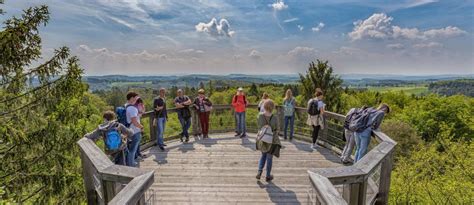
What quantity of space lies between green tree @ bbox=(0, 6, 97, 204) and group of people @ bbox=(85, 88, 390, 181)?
2.76 meters

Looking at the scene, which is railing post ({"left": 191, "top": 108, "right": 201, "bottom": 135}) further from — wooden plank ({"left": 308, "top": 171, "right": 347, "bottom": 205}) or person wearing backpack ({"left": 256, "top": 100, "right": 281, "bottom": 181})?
wooden plank ({"left": 308, "top": 171, "right": 347, "bottom": 205})

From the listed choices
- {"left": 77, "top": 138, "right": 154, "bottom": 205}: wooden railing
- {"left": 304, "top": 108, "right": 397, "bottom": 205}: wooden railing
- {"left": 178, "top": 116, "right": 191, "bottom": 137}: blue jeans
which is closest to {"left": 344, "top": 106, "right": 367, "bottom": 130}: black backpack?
{"left": 304, "top": 108, "right": 397, "bottom": 205}: wooden railing

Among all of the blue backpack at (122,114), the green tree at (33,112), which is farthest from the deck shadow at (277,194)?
the green tree at (33,112)

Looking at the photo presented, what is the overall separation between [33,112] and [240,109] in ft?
18.2

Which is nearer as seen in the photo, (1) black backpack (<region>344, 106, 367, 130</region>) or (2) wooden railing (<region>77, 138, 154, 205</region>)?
(2) wooden railing (<region>77, 138, 154, 205</region>)

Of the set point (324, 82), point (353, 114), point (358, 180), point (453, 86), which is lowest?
point (453, 86)

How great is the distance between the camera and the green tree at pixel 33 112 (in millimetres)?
6473

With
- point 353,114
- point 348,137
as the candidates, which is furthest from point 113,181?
point 348,137

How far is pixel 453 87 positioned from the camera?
104125mm

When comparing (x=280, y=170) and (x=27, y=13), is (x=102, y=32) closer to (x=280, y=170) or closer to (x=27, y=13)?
(x=27, y=13)

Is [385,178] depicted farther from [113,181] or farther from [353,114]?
[113,181]

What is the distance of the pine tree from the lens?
6469 millimetres

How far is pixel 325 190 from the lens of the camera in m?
2.04

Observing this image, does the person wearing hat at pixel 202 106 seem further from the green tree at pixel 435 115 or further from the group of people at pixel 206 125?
the green tree at pixel 435 115
